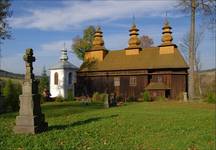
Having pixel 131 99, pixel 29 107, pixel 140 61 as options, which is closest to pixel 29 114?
pixel 29 107

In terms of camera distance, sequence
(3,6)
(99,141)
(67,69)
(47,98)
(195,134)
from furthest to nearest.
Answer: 1. (67,69)
2. (47,98)
3. (3,6)
4. (195,134)
5. (99,141)

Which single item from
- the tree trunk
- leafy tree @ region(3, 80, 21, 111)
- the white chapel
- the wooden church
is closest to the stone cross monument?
leafy tree @ region(3, 80, 21, 111)

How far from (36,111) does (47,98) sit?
1103 inches

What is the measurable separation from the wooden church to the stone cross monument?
32025mm

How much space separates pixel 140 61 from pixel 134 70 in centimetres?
181

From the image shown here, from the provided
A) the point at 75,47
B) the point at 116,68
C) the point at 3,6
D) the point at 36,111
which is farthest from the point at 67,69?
the point at 36,111

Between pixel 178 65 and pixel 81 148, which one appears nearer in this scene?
pixel 81 148

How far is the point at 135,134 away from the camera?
12.8m

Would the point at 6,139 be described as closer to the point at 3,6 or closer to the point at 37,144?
the point at 37,144

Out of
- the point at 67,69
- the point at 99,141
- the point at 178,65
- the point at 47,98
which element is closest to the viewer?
the point at 99,141

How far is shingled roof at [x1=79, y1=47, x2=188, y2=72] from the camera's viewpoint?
4593 cm

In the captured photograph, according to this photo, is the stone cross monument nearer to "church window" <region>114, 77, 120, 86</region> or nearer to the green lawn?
the green lawn

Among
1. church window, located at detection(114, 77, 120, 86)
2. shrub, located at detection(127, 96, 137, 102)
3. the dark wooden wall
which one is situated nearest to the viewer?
shrub, located at detection(127, 96, 137, 102)

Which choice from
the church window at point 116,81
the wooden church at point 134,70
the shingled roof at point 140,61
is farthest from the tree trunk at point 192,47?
the church window at point 116,81
